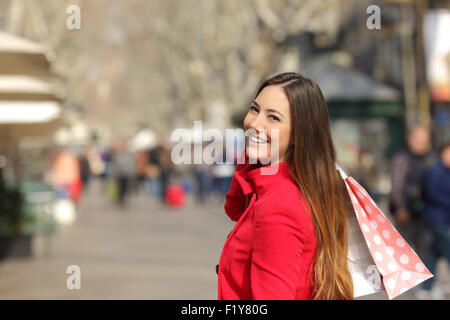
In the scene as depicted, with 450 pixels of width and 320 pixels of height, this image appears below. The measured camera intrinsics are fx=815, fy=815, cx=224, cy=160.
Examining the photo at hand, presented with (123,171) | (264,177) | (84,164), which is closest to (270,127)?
(264,177)

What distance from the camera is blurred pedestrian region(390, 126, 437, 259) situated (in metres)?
8.60

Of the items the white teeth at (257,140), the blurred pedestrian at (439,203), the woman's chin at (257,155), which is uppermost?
the white teeth at (257,140)

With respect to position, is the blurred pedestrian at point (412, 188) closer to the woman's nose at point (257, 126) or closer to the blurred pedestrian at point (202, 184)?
the woman's nose at point (257, 126)

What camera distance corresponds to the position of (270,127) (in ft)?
7.13

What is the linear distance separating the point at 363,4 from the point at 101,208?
61.0ft

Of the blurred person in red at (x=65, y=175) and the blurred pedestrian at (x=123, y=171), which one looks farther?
the blurred pedestrian at (x=123, y=171)

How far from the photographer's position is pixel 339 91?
18.8m

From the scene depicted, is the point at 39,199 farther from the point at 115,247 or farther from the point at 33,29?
the point at 33,29

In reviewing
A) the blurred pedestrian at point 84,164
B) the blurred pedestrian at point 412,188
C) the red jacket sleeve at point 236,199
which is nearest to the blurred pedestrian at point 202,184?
the blurred pedestrian at point 84,164

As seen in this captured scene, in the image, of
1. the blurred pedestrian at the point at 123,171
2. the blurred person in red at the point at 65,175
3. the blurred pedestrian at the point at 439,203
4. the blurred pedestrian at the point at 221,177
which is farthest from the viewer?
the blurred pedestrian at the point at 221,177

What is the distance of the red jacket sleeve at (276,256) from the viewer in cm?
200

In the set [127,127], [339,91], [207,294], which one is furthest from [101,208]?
[127,127]

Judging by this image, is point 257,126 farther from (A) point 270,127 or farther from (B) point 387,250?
(B) point 387,250

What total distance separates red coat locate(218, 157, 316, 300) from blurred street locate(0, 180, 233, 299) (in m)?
6.10
